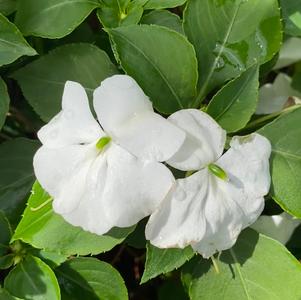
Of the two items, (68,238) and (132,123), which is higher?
(132,123)

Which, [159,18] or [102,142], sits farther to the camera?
[159,18]

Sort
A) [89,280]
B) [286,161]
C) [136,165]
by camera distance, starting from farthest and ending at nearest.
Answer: [89,280] → [286,161] → [136,165]

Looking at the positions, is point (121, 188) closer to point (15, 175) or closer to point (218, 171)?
point (218, 171)

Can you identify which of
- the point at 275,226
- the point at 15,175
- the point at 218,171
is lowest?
the point at 275,226

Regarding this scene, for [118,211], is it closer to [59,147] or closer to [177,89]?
[59,147]

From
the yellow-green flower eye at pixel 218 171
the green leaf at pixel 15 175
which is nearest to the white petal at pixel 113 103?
the yellow-green flower eye at pixel 218 171

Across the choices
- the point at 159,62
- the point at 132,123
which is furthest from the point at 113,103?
the point at 159,62

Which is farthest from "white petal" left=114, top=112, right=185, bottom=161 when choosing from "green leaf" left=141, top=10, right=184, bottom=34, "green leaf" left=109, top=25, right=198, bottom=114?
"green leaf" left=141, top=10, right=184, bottom=34
